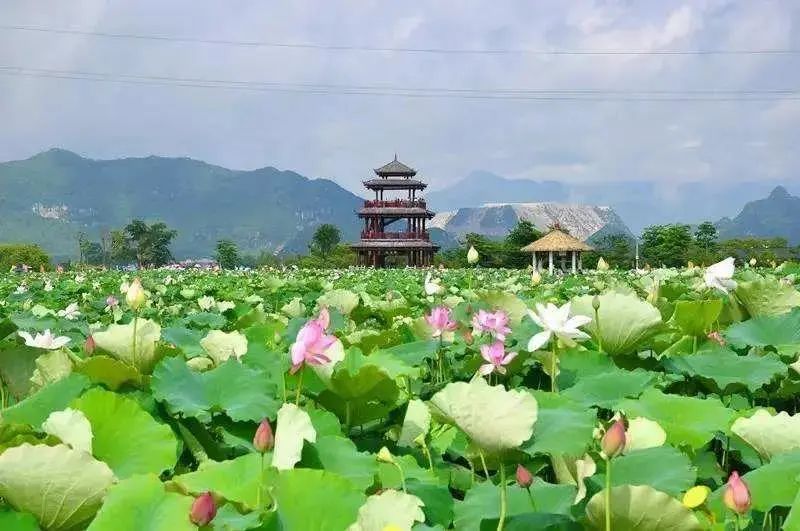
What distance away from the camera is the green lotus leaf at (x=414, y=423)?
1.29 m

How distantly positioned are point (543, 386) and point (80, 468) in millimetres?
1254

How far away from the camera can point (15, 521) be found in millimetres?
769

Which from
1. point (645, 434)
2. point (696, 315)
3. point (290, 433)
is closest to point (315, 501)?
point (290, 433)

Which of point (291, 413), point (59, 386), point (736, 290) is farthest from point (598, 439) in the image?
point (736, 290)

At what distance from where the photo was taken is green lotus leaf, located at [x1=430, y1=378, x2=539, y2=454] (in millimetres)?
918

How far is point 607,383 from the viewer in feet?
4.82

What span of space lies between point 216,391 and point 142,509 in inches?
24.1

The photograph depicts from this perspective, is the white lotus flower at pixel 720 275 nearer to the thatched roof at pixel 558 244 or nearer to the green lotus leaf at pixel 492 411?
the green lotus leaf at pixel 492 411

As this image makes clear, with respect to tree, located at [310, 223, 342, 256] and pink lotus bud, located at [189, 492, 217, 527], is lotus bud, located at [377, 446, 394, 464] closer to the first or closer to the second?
pink lotus bud, located at [189, 492, 217, 527]

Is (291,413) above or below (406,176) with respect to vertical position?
below

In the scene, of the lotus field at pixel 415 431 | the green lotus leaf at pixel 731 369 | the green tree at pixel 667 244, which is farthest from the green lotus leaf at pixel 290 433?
the green tree at pixel 667 244

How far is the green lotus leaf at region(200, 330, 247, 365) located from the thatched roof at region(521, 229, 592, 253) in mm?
36033

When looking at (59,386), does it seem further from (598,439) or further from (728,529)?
(728,529)

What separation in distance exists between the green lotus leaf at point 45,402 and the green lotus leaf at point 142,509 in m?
0.53
